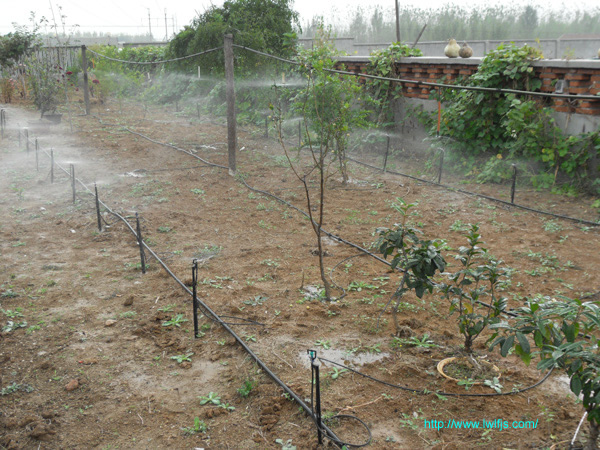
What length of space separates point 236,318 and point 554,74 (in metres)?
5.43

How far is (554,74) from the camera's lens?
22.3 ft

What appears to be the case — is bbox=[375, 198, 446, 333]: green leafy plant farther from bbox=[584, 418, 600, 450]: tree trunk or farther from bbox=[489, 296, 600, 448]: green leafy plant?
bbox=[584, 418, 600, 450]: tree trunk

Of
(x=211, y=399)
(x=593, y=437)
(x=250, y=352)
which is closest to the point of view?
(x=593, y=437)

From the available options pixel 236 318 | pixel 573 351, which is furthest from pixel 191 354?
pixel 573 351

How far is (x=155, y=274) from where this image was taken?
4.70 m

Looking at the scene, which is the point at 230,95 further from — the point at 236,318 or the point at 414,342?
the point at 414,342

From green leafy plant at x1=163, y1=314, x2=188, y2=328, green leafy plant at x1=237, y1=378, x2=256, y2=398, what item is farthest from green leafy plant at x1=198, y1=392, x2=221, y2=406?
green leafy plant at x1=163, y1=314, x2=188, y2=328

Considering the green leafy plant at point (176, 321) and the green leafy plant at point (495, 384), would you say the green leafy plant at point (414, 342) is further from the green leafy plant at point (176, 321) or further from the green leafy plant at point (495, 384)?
the green leafy plant at point (176, 321)

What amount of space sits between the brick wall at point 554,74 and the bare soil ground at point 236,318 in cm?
118

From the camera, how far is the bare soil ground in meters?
2.77

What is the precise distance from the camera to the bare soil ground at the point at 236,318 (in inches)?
109

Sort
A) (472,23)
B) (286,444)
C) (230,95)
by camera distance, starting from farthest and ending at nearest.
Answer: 1. (472,23)
2. (230,95)
3. (286,444)

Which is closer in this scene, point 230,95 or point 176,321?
point 176,321

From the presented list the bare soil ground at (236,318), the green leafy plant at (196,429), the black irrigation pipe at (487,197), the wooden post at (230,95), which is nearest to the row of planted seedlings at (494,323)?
the bare soil ground at (236,318)
